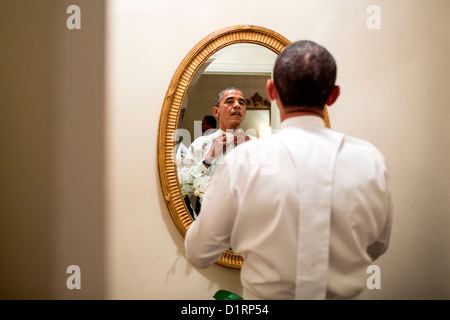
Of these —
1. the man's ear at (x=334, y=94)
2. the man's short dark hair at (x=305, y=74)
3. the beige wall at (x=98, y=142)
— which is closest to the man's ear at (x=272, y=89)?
Answer: the man's short dark hair at (x=305, y=74)

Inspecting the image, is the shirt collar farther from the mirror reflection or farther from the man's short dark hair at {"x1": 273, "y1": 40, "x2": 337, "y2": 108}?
the mirror reflection

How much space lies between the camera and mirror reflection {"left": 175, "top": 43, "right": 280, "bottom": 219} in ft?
4.32

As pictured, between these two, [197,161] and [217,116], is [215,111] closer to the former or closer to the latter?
[217,116]

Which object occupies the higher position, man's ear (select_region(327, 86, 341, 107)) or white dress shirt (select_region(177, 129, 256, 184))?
man's ear (select_region(327, 86, 341, 107))

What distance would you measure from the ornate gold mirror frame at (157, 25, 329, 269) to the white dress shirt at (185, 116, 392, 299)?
0.55 m

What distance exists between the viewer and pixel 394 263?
142 centimetres

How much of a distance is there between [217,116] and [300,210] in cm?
72

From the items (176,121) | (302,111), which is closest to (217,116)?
(176,121)

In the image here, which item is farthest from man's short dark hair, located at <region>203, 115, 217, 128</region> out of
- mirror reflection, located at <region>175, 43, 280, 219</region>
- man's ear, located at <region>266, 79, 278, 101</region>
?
man's ear, located at <region>266, 79, 278, 101</region>

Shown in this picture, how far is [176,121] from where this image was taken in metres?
1.31

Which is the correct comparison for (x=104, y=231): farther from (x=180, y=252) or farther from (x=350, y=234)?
(x=350, y=234)
